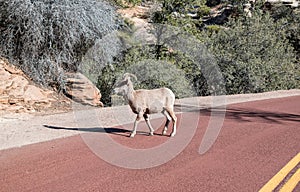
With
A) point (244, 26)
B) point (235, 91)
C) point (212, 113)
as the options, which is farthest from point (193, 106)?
point (244, 26)

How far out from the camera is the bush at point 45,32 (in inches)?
581

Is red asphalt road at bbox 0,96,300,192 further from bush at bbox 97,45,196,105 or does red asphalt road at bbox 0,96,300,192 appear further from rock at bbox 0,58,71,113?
bush at bbox 97,45,196,105

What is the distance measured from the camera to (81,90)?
16.7 m

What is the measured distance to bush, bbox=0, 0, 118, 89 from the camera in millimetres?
14758

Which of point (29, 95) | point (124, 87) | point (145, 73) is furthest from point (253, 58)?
point (124, 87)

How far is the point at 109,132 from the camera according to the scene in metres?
9.89

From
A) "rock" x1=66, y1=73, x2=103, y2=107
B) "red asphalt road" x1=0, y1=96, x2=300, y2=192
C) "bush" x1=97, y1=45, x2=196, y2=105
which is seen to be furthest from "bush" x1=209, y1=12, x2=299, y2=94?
"red asphalt road" x1=0, y1=96, x2=300, y2=192

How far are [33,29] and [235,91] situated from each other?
56.6 feet

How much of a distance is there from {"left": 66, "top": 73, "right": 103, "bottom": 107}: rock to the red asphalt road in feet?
23.1

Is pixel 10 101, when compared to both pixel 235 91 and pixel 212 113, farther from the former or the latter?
pixel 235 91

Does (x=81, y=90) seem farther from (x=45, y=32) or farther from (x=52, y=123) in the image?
(x=52, y=123)

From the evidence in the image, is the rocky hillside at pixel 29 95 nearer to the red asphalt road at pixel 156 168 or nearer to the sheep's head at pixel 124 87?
the red asphalt road at pixel 156 168

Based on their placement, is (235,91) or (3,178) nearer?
(3,178)

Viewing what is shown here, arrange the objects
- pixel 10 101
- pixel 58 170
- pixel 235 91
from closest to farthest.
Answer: pixel 58 170 → pixel 10 101 → pixel 235 91
